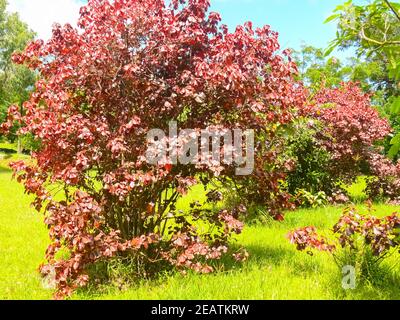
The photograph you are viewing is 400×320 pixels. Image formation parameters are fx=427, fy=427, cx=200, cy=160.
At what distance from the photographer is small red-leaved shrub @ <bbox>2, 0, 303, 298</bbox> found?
4645 millimetres

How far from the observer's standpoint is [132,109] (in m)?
5.04

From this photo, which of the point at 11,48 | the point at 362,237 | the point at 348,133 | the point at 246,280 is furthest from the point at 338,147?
the point at 11,48

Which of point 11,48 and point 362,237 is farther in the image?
point 11,48

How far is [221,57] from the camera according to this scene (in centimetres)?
502

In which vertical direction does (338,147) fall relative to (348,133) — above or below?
below

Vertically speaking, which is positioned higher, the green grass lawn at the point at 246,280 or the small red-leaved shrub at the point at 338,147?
the small red-leaved shrub at the point at 338,147

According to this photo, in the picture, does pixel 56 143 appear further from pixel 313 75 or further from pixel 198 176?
pixel 313 75

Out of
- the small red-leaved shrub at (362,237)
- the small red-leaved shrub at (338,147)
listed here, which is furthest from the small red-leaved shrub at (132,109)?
the small red-leaved shrub at (338,147)

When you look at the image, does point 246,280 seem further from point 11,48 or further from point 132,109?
point 11,48

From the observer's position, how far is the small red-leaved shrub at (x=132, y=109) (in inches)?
183

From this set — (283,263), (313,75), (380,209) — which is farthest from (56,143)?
(313,75)

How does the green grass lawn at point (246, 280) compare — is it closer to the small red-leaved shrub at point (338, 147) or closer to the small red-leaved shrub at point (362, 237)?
the small red-leaved shrub at point (362, 237)

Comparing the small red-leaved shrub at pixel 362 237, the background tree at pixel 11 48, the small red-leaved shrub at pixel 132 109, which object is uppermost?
the background tree at pixel 11 48
